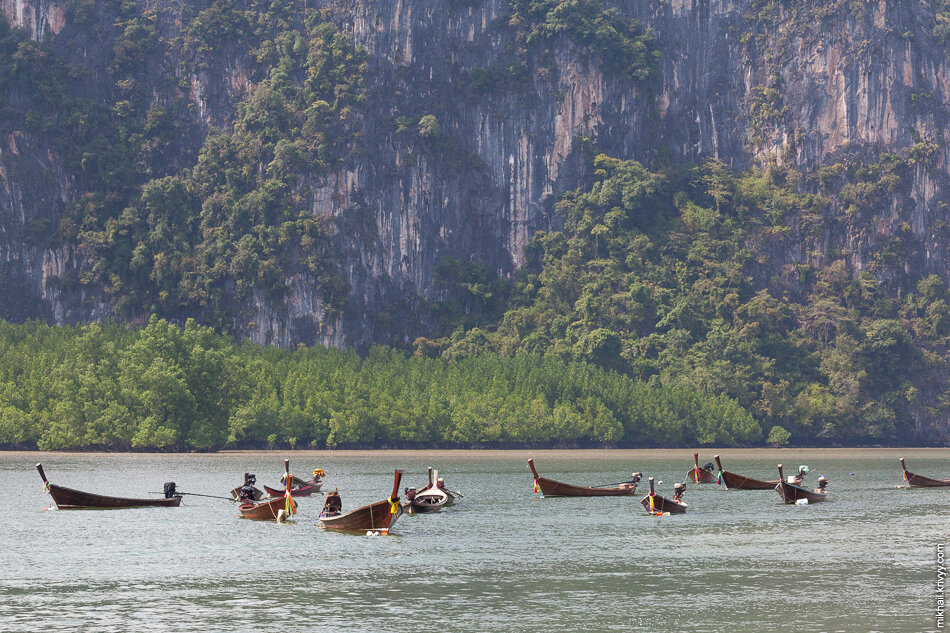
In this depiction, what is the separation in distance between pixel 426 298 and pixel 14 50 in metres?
67.8

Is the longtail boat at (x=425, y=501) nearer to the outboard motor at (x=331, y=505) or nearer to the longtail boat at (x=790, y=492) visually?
the outboard motor at (x=331, y=505)

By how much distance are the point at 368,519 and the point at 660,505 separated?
56.8 ft

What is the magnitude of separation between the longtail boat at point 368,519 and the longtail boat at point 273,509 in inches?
216

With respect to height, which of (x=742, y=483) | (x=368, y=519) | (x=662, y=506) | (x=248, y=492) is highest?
(x=248, y=492)

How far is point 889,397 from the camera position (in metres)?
170

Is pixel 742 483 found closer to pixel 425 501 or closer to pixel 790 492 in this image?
pixel 790 492

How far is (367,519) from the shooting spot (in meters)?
55.7

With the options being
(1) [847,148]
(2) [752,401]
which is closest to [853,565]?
(2) [752,401]

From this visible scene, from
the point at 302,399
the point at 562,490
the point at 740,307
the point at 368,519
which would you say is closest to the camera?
the point at 368,519

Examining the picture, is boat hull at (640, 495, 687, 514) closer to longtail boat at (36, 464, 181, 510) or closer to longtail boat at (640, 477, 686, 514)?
longtail boat at (640, 477, 686, 514)

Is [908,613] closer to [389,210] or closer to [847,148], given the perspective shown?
[389,210]

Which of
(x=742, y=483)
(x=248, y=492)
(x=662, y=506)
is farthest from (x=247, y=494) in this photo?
(x=742, y=483)

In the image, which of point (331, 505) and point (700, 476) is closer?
point (331, 505)

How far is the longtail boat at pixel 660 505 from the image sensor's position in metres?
65.9
